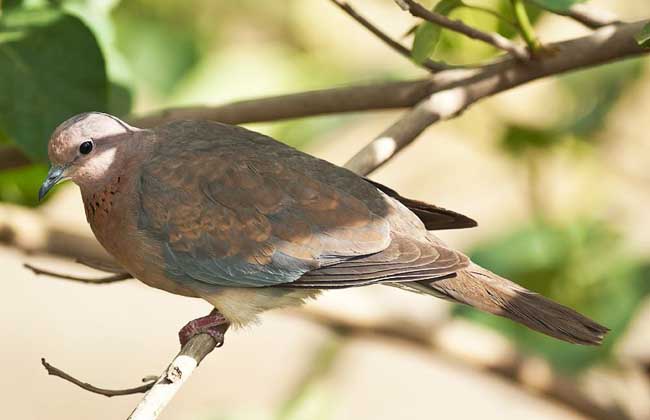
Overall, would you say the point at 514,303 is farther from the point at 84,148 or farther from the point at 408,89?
the point at 84,148

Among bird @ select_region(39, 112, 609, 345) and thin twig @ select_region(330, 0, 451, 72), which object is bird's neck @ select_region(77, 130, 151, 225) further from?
thin twig @ select_region(330, 0, 451, 72)

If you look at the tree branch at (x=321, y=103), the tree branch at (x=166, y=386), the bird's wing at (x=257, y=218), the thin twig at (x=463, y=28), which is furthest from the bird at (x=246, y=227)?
the thin twig at (x=463, y=28)

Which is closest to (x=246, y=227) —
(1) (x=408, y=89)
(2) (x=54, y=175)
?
(2) (x=54, y=175)

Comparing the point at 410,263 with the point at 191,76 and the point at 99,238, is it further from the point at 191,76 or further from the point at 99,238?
the point at 191,76

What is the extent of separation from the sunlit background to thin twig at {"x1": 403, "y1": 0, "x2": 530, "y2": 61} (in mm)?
346

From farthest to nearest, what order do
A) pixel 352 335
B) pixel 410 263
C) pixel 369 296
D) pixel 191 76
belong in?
→ pixel 191 76, pixel 369 296, pixel 352 335, pixel 410 263

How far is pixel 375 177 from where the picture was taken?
22.3 ft

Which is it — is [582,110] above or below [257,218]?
above

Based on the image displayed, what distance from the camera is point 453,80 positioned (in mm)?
2967

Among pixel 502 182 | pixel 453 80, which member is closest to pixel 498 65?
pixel 453 80

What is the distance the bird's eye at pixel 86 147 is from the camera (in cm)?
281

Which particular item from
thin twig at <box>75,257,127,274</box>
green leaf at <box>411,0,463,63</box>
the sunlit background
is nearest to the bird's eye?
the sunlit background

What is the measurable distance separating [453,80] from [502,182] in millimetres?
3170

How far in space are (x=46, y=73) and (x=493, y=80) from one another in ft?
3.70
